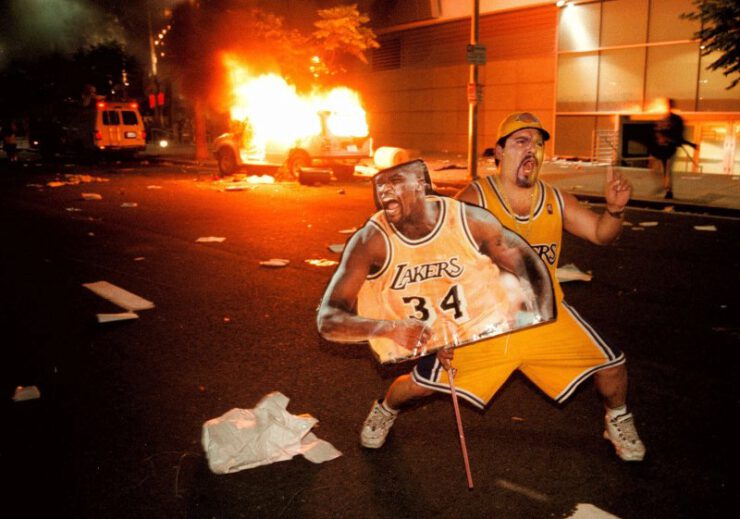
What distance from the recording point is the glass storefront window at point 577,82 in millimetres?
21281

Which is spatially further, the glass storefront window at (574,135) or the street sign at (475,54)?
the glass storefront window at (574,135)

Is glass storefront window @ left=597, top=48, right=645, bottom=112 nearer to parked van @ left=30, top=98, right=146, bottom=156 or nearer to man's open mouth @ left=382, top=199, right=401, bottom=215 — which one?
man's open mouth @ left=382, top=199, right=401, bottom=215

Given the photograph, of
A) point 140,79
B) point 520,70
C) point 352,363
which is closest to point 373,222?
point 352,363

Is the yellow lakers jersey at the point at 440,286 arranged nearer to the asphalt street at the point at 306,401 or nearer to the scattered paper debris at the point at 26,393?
the asphalt street at the point at 306,401

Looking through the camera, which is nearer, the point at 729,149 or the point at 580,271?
the point at 580,271

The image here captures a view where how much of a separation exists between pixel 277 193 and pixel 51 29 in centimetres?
4570

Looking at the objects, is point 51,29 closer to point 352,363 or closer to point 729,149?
point 729,149

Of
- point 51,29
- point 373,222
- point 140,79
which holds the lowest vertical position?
point 373,222

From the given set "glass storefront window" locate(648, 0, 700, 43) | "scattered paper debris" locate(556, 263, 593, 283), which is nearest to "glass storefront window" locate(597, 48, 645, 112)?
"glass storefront window" locate(648, 0, 700, 43)

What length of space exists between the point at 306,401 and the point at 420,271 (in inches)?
67.2

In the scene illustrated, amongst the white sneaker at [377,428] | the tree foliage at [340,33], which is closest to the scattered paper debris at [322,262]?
the white sneaker at [377,428]

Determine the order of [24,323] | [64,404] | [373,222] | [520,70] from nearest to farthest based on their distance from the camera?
[373,222] → [64,404] → [24,323] → [520,70]

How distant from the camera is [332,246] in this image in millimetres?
9172

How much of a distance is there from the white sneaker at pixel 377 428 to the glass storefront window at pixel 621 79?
62.0ft
